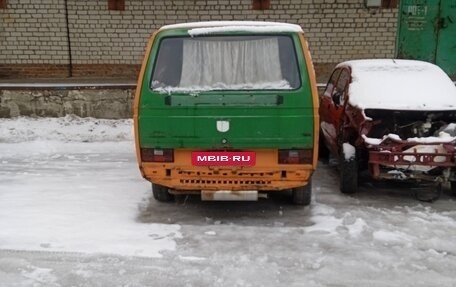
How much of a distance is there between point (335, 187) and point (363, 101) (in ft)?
3.62

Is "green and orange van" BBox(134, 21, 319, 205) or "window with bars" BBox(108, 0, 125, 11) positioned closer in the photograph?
"green and orange van" BBox(134, 21, 319, 205)

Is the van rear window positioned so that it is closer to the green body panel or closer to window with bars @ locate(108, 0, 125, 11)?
the green body panel

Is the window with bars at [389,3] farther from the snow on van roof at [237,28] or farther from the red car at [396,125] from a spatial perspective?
the snow on van roof at [237,28]

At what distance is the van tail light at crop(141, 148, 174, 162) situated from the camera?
15.4ft

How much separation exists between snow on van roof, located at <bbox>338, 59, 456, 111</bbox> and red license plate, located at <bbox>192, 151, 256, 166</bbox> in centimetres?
166

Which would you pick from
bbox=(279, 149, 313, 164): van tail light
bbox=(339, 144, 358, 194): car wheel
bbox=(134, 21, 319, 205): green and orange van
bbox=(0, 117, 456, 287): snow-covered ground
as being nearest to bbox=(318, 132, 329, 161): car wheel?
bbox=(0, 117, 456, 287): snow-covered ground

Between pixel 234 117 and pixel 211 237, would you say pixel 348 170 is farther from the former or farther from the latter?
pixel 211 237

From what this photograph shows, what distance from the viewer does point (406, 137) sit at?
5.66 meters

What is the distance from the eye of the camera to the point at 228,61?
479 cm

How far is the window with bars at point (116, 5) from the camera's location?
11789 mm

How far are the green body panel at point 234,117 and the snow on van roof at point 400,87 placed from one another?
132cm

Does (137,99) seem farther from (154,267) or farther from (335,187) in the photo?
(335,187)

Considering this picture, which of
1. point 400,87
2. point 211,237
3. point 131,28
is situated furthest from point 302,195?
point 131,28

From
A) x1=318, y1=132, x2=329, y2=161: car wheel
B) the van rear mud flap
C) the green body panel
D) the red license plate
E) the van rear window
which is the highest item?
the van rear window
